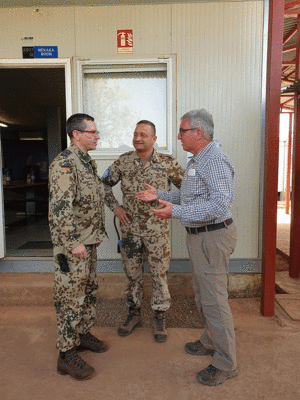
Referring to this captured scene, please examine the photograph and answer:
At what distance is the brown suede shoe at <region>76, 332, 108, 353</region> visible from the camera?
227 cm

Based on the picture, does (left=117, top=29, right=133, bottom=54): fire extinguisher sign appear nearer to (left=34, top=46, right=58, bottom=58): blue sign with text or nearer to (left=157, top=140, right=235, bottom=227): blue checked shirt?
(left=34, top=46, right=58, bottom=58): blue sign with text

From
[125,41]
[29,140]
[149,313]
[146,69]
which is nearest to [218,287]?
[149,313]

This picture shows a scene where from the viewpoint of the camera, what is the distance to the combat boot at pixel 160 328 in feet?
7.98

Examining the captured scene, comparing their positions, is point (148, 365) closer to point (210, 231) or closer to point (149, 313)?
point (149, 313)

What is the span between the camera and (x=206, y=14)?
3.09m

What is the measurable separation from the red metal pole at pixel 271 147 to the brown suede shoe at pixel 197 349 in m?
0.93

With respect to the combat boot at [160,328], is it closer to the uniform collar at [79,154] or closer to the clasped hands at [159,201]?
the clasped hands at [159,201]

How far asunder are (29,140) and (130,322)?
1210 centimetres

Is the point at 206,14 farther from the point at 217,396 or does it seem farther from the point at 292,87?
the point at 217,396

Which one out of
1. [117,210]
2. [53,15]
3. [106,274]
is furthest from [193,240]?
[53,15]

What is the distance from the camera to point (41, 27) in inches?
124

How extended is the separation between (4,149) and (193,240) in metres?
13.0

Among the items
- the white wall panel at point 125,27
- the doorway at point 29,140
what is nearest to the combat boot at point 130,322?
the doorway at point 29,140

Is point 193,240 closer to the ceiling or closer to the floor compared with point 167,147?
closer to the floor
